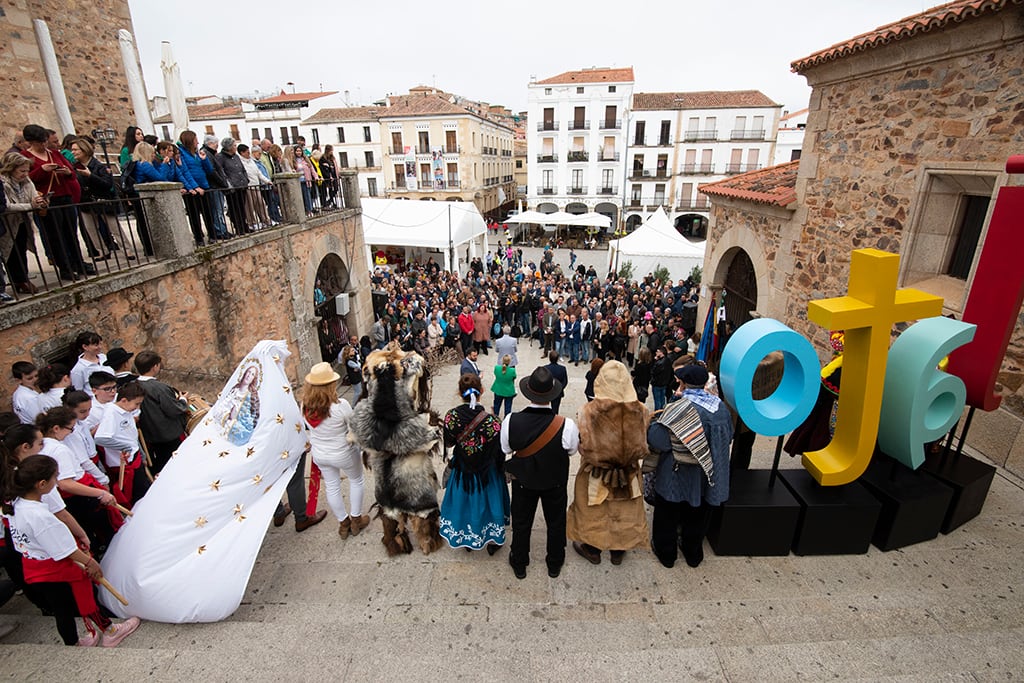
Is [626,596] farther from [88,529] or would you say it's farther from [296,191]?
[296,191]

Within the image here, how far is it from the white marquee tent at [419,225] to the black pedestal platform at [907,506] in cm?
1463

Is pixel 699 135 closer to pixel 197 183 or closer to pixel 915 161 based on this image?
pixel 915 161

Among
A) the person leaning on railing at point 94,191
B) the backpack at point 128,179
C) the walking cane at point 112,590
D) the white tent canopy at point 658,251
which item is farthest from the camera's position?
the white tent canopy at point 658,251

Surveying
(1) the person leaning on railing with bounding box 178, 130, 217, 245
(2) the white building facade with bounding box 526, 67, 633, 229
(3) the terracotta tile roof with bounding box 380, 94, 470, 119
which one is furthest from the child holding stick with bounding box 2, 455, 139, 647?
(2) the white building facade with bounding box 526, 67, 633, 229

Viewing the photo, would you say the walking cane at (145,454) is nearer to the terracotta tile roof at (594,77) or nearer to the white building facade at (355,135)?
the white building facade at (355,135)

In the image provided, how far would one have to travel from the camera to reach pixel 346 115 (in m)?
34.8

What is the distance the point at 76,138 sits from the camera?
555cm

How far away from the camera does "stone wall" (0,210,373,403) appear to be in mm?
4609

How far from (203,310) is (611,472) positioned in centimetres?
602

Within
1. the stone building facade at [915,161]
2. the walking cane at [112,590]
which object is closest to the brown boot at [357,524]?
the walking cane at [112,590]

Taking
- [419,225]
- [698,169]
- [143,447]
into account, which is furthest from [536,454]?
[698,169]

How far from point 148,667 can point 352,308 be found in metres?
9.74

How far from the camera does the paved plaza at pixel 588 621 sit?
263 cm

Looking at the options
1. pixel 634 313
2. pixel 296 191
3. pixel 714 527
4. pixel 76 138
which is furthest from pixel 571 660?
pixel 634 313
